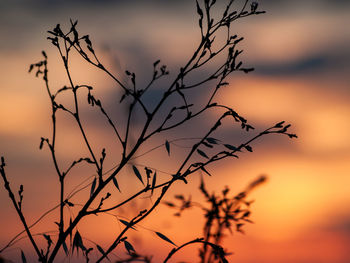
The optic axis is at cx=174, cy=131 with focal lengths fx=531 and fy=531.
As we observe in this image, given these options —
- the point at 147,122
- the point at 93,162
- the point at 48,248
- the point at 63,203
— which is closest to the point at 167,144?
the point at 147,122

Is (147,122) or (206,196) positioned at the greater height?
(147,122)

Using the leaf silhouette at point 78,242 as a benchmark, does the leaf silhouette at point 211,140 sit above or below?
above

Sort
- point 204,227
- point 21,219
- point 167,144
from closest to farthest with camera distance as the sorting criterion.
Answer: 1. point 204,227
2. point 21,219
3. point 167,144

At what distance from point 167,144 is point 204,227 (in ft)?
2.70

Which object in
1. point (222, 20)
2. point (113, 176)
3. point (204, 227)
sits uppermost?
point (222, 20)

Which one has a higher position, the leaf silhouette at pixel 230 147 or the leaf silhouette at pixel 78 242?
the leaf silhouette at pixel 230 147

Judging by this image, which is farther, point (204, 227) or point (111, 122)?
point (111, 122)

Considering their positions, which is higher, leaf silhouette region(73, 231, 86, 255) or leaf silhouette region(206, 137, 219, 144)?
leaf silhouette region(206, 137, 219, 144)

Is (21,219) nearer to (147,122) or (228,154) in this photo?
(147,122)

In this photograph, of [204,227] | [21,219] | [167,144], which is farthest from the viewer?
[167,144]

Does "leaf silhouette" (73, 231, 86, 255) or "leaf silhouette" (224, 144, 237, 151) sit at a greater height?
"leaf silhouette" (224, 144, 237, 151)

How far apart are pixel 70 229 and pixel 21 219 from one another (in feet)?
1.18

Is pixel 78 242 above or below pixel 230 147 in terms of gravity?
below

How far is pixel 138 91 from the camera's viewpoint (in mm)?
3984
